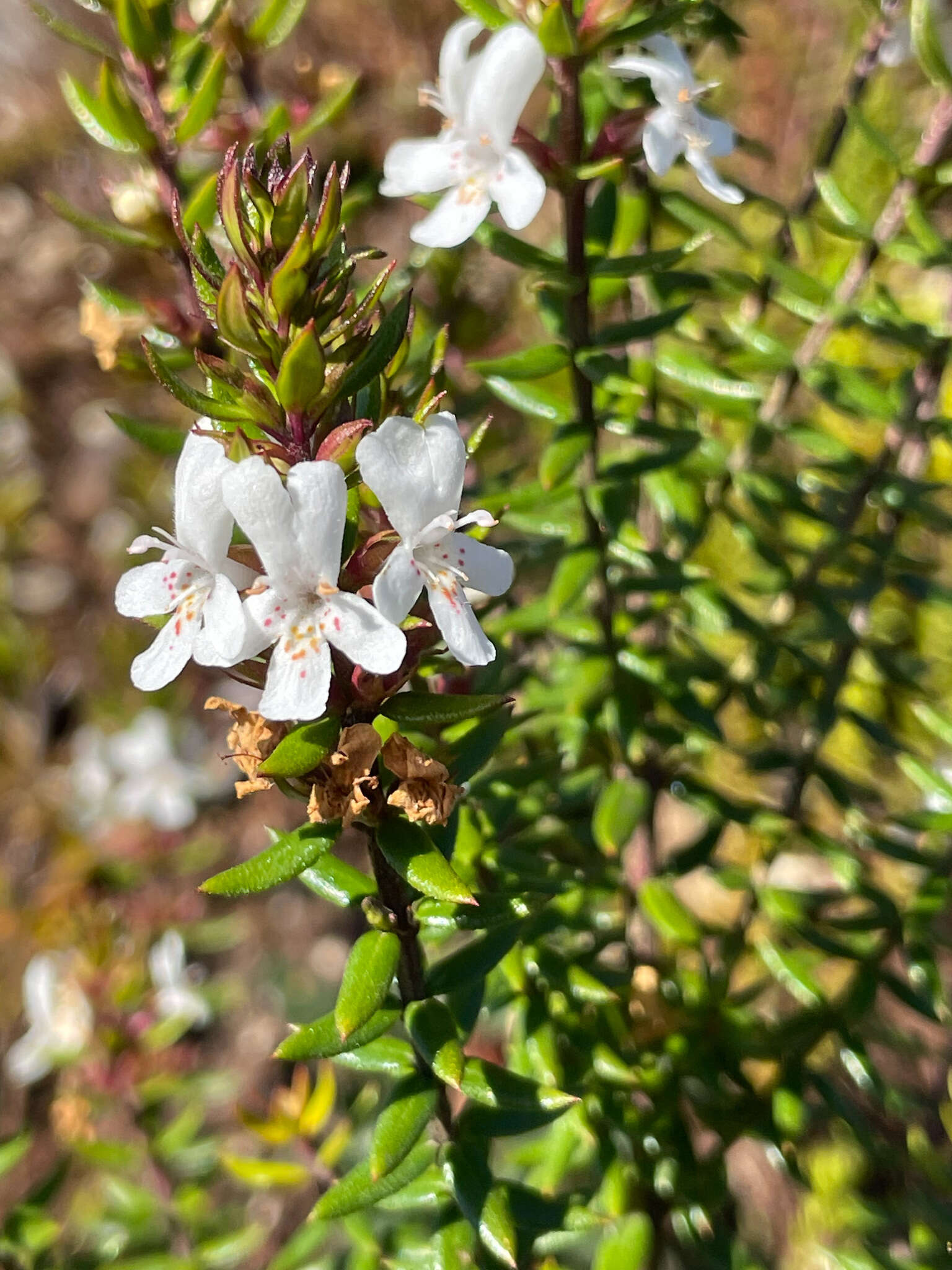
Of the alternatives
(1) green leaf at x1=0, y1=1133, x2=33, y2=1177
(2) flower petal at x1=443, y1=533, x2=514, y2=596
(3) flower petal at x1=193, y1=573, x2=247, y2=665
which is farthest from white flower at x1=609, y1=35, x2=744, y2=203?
(1) green leaf at x1=0, y1=1133, x2=33, y2=1177

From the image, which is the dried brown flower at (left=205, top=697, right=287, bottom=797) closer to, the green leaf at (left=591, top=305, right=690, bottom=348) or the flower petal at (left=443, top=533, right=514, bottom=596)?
the flower petal at (left=443, top=533, right=514, bottom=596)

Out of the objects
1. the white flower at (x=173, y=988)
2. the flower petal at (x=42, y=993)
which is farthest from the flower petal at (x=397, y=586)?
the flower petal at (x=42, y=993)

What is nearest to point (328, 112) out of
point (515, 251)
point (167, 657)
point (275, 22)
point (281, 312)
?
point (275, 22)

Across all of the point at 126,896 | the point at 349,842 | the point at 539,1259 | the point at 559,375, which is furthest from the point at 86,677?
the point at 539,1259

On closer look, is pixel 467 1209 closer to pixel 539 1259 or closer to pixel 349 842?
pixel 539 1259

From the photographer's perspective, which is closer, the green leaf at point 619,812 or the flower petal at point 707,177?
the flower petal at point 707,177

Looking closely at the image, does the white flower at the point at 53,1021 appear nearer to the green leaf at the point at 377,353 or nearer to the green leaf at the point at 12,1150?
the green leaf at the point at 12,1150
